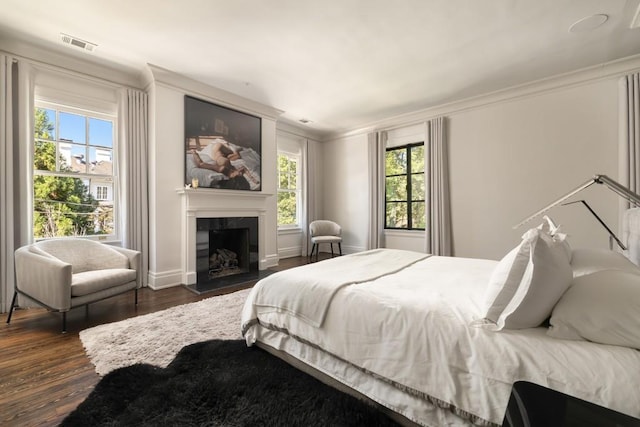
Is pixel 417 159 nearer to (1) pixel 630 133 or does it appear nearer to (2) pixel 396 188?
(2) pixel 396 188

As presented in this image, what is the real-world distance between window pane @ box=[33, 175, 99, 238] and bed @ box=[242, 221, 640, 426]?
10.3 ft

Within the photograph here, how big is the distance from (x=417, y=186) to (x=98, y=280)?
4925 millimetres

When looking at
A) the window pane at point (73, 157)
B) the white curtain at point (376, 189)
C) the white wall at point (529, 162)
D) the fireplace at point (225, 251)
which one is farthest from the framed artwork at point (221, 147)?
the white wall at point (529, 162)

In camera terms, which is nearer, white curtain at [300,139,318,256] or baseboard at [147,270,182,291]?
baseboard at [147,270,182,291]

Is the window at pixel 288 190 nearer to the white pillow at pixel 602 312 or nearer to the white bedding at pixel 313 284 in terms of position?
the white bedding at pixel 313 284

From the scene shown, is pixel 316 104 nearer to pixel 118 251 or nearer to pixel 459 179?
pixel 459 179

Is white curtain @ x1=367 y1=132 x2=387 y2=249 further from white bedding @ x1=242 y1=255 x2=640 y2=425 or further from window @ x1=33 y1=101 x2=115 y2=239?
window @ x1=33 y1=101 x2=115 y2=239

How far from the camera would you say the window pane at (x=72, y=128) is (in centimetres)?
324

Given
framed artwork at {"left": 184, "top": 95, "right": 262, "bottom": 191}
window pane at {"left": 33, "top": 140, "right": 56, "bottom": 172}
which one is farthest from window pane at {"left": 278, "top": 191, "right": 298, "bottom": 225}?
window pane at {"left": 33, "top": 140, "right": 56, "bottom": 172}

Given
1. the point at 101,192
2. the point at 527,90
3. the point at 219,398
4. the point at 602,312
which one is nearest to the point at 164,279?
the point at 101,192

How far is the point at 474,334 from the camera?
110cm

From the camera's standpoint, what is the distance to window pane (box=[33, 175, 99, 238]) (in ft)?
10.2

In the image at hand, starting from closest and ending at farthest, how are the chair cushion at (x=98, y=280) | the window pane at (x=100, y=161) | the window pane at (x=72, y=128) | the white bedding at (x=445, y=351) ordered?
the white bedding at (x=445, y=351) → the chair cushion at (x=98, y=280) → the window pane at (x=72, y=128) → the window pane at (x=100, y=161)

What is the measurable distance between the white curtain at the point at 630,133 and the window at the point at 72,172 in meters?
6.40
